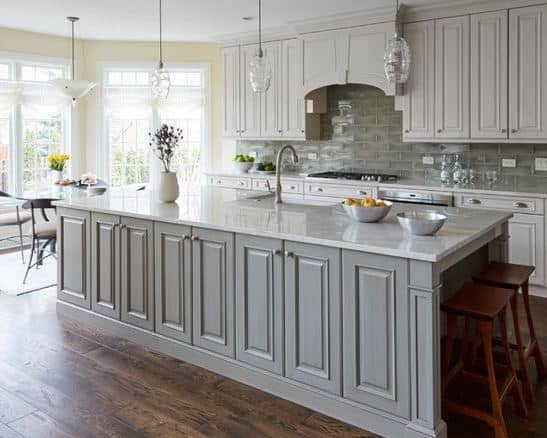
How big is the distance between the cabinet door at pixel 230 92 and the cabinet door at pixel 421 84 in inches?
86.4

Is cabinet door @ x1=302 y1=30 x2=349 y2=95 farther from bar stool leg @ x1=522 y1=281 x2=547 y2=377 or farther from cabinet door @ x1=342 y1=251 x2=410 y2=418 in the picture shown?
cabinet door @ x1=342 y1=251 x2=410 y2=418

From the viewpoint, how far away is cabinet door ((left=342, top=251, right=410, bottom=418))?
241 centimetres

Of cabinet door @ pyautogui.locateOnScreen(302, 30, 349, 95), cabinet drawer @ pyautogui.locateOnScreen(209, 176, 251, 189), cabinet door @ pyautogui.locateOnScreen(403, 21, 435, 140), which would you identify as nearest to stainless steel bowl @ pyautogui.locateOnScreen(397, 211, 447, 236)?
cabinet door @ pyautogui.locateOnScreen(403, 21, 435, 140)

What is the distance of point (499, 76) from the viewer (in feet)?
15.8

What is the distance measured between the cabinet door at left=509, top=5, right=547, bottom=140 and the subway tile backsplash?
39 cm

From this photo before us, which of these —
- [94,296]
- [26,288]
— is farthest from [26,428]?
[26,288]

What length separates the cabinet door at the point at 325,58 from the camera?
5605mm

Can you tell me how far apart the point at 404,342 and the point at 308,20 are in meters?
4.22

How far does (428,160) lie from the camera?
5.67 m

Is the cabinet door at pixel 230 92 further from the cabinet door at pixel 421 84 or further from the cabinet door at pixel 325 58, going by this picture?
the cabinet door at pixel 421 84

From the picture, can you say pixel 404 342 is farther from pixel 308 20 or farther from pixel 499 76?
pixel 308 20

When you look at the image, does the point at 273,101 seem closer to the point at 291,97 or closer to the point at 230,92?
the point at 291,97

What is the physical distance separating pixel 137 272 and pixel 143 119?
4.25 m

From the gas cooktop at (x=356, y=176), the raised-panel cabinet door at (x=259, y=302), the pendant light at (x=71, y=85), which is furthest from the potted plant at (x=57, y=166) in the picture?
the raised-panel cabinet door at (x=259, y=302)
